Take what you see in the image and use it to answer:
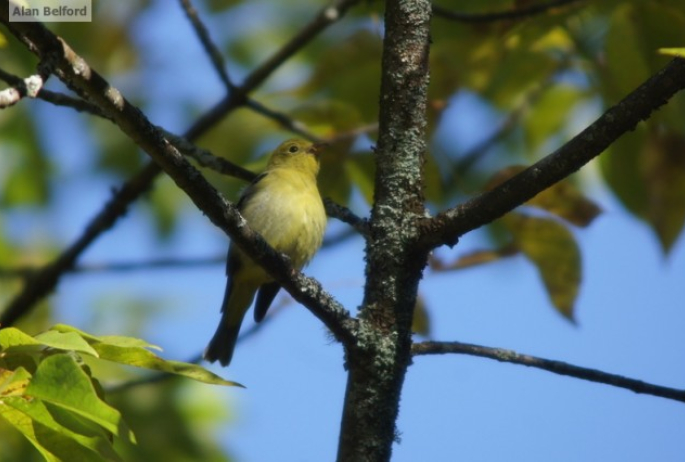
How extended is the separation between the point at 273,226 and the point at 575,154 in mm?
3641

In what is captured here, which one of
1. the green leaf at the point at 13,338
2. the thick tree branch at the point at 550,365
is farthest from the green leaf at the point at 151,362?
the thick tree branch at the point at 550,365

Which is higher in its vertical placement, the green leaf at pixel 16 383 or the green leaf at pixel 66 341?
the green leaf at pixel 66 341

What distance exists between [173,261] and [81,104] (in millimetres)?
2003

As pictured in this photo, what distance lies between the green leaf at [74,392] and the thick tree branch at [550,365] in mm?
1158

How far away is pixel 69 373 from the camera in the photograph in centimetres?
199

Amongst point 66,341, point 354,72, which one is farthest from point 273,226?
point 66,341

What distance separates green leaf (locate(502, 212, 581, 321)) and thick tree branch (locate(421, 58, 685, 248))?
1375 mm

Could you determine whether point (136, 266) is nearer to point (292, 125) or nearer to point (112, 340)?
point (292, 125)

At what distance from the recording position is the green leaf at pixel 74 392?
6.48 feet

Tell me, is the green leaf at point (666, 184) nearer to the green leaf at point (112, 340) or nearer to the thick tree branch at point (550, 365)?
the thick tree branch at point (550, 365)

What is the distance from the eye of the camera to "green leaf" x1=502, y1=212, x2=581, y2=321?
4.02m

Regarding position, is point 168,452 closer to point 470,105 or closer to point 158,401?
point 158,401

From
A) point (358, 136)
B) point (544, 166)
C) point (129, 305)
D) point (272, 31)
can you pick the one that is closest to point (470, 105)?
point (272, 31)

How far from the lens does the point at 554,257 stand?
4051 mm
